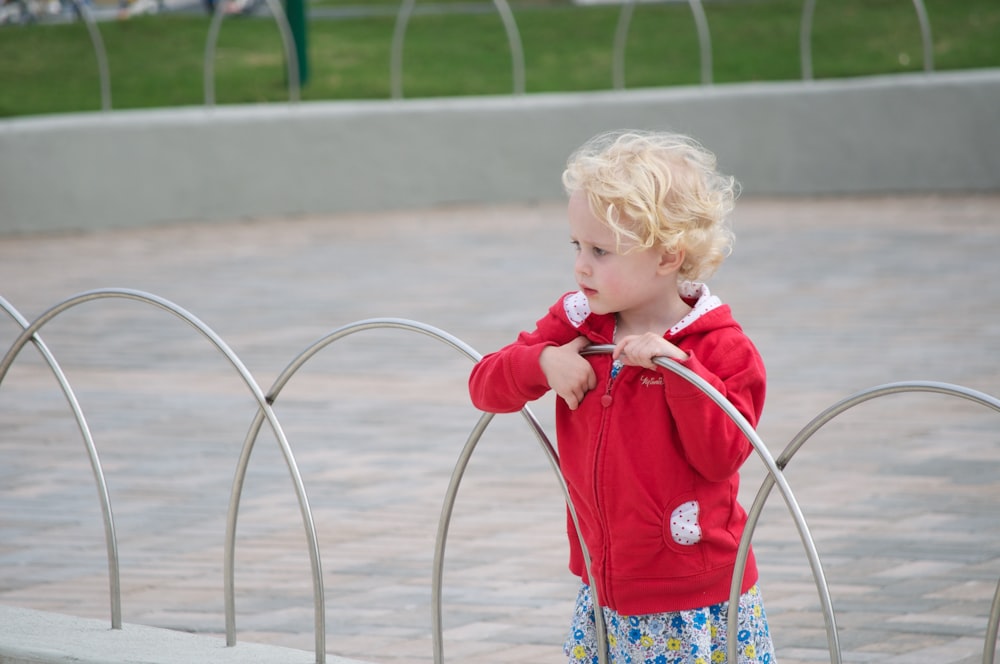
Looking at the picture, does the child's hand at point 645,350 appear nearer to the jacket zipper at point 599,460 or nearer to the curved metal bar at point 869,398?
the jacket zipper at point 599,460

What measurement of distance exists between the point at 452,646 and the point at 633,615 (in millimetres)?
1632

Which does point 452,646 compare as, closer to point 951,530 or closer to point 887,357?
point 951,530

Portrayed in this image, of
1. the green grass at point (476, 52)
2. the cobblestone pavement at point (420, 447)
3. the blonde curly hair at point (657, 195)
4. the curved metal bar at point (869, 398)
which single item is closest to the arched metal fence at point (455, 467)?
the curved metal bar at point (869, 398)

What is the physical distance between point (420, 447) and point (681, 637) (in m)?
3.88

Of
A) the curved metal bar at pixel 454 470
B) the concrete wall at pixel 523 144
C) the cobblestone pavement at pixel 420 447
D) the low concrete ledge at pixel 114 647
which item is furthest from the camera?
the concrete wall at pixel 523 144

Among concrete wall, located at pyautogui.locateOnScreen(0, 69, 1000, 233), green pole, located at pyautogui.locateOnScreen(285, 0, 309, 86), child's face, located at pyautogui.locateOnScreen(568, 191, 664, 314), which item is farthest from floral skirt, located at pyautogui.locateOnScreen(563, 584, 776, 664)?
green pole, located at pyautogui.locateOnScreen(285, 0, 309, 86)

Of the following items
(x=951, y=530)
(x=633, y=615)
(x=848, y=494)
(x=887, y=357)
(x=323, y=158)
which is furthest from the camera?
(x=323, y=158)

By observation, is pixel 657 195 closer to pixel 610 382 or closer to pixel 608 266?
pixel 608 266

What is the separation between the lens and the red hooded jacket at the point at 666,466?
267 centimetres

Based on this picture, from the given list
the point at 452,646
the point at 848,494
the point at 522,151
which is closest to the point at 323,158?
the point at 522,151

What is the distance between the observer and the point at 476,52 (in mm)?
19938

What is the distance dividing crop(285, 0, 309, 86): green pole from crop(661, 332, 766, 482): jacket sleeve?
44.7ft

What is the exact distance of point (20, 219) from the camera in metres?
12.6

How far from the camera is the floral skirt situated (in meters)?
2.76
